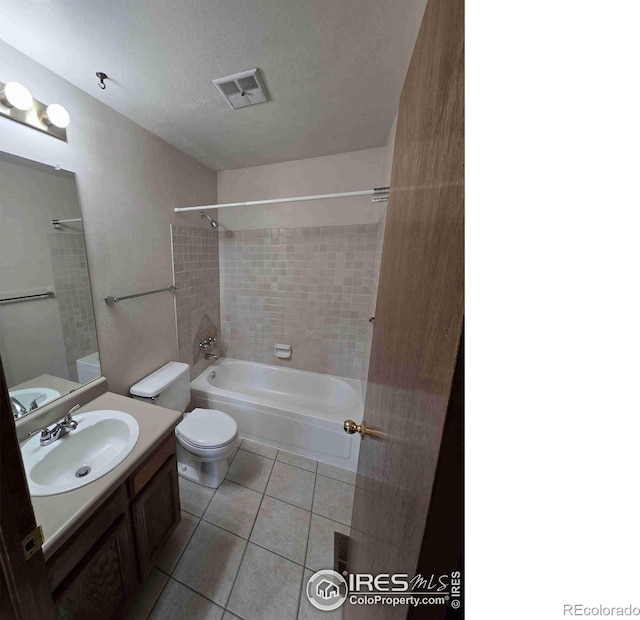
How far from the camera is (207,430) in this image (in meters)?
1.58

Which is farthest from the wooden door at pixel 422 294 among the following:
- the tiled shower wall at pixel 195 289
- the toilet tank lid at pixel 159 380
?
the tiled shower wall at pixel 195 289

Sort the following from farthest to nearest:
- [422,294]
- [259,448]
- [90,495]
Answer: [259,448] → [90,495] → [422,294]

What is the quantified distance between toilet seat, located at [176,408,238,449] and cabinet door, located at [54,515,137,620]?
0.55m

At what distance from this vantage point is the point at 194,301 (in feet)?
7.12

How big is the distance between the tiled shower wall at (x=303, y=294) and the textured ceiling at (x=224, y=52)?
0.90 metres

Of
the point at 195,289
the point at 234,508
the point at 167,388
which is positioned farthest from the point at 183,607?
the point at 195,289

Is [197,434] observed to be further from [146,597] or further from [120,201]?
[120,201]

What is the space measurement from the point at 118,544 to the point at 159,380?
965mm

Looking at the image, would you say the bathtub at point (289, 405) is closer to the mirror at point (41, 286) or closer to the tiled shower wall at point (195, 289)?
the tiled shower wall at point (195, 289)

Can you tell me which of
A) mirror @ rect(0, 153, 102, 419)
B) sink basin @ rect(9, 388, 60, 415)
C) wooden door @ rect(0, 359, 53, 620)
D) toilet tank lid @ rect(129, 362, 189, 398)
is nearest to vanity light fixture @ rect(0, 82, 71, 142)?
mirror @ rect(0, 153, 102, 419)

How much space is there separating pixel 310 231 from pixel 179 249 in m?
1.13
